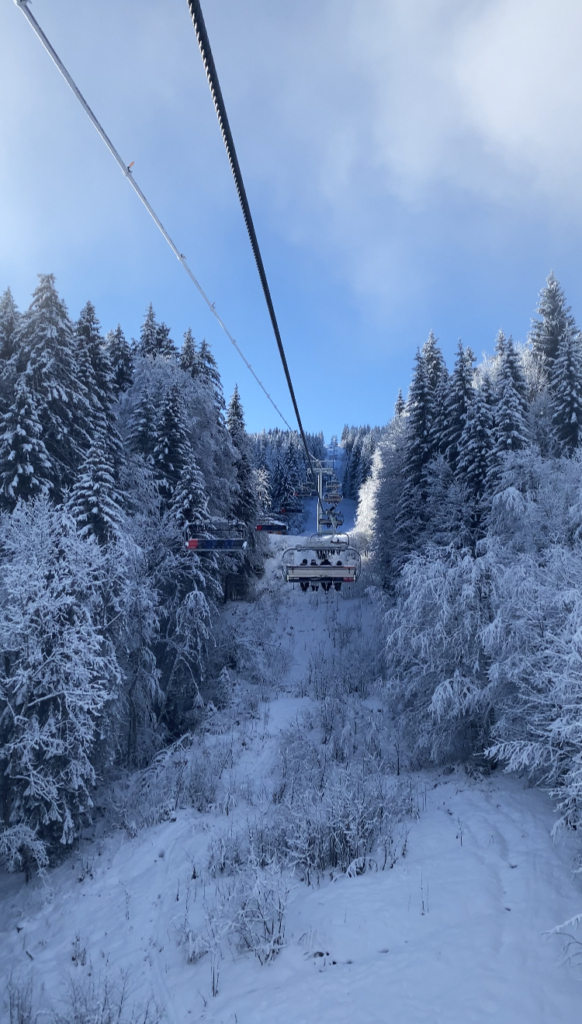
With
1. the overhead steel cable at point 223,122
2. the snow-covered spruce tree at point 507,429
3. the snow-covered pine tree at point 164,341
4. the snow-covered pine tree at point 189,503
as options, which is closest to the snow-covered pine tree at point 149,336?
the snow-covered pine tree at point 164,341

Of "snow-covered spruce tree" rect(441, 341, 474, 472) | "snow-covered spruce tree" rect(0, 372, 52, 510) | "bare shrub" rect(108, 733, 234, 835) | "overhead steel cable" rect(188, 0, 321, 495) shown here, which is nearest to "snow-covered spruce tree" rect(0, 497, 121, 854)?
"bare shrub" rect(108, 733, 234, 835)

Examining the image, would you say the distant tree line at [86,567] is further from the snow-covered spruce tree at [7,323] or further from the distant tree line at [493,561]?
the distant tree line at [493,561]

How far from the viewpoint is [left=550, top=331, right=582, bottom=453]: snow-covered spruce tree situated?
24.3 metres

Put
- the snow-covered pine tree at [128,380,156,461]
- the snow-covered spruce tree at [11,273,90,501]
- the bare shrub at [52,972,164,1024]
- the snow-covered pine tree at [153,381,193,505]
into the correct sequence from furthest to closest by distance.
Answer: the snow-covered pine tree at [128,380,156,461], the snow-covered pine tree at [153,381,193,505], the snow-covered spruce tree at [11,273,90,501], the bare shrub at [52,972,164,1024]

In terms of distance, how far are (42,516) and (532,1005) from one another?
1500cm

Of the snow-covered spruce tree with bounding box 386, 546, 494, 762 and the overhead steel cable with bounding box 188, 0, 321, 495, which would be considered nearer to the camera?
the overhead steel cable with bounding box 188, 0, 321, 495

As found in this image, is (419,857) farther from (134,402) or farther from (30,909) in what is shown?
(134,402)

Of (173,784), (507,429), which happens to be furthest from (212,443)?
(173,784)

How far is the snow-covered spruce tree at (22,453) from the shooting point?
16656 mm

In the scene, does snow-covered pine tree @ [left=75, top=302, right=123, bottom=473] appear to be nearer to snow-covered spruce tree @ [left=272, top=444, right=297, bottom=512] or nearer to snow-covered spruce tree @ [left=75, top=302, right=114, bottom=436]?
snow-covered spruce tree @ [left=75, top=302, right=114, bottom=436]

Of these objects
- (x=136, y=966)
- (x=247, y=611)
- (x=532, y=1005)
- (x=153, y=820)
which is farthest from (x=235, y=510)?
(x=532, y=1005)

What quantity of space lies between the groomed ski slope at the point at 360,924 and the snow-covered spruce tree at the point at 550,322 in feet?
89.1

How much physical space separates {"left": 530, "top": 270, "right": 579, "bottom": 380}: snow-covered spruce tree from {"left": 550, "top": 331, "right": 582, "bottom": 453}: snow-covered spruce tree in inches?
162

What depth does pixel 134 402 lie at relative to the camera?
90.2 ft
